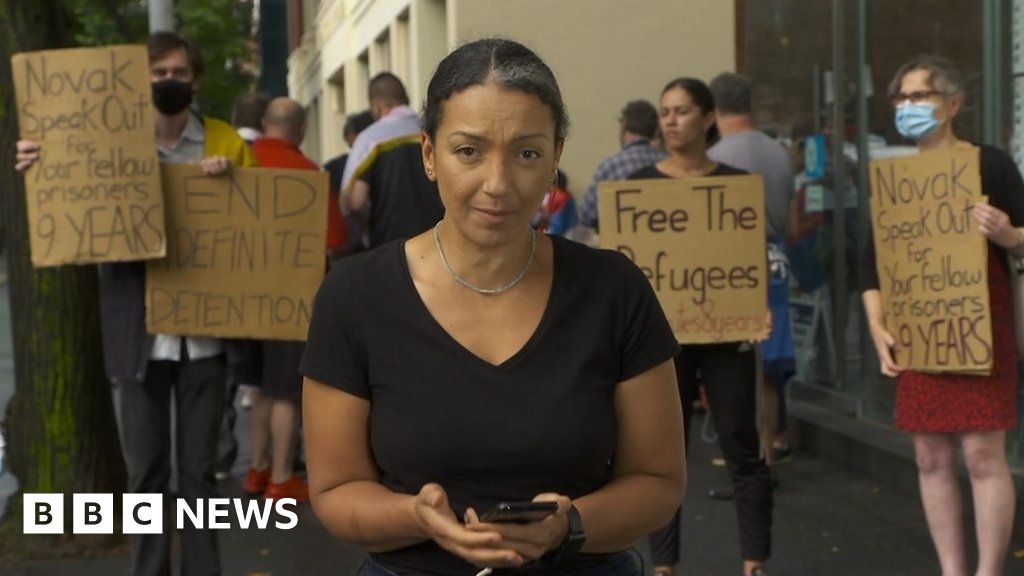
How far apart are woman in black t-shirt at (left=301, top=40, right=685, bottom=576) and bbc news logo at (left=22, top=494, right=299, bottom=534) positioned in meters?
3.30

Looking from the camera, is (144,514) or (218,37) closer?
(144,514)

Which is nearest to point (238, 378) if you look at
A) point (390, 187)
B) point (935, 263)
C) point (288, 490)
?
point (288, 490)

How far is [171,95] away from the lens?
6.35m

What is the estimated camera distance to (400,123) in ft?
29.2

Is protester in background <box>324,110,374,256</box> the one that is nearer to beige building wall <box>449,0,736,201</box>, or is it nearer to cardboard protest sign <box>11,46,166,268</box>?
cardboard protest sign <box>11,46,166,268</box>

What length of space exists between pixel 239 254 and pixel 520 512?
13.5ft

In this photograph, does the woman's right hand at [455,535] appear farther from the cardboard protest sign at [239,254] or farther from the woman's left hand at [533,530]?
the cardboard protest sign at [239,254]

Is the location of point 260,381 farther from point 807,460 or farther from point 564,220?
point 564,220

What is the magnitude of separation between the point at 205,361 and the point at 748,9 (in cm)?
665

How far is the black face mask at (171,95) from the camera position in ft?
20.8

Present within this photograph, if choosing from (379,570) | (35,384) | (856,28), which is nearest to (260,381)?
(35,384)

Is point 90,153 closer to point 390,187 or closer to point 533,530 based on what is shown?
point 390,187

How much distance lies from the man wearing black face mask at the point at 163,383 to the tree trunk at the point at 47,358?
3.43ft

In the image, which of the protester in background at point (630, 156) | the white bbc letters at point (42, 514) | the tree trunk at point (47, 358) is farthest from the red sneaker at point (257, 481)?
the protester in background at point (630, 156)
